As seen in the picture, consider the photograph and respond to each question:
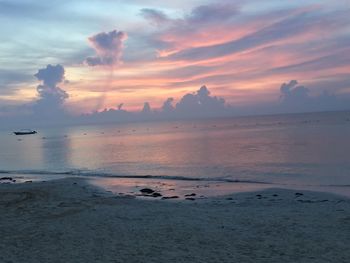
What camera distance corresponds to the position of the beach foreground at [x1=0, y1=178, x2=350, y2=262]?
13359 millimetres

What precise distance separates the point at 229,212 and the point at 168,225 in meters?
3.88

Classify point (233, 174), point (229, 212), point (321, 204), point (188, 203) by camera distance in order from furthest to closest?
point (233, 174), point (188, 203), point (321, 204), point (229, 212)

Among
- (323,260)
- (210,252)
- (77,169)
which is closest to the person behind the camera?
(323,260)

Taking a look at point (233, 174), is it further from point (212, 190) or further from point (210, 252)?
point (210, 252)

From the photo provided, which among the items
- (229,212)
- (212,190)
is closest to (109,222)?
(229,212)

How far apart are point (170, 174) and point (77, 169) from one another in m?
14.0

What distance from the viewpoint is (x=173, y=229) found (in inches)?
654

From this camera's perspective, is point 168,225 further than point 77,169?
No

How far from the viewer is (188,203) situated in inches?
922

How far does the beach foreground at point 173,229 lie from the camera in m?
13.4

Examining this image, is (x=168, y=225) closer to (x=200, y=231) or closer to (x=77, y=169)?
(x=200, y=231)

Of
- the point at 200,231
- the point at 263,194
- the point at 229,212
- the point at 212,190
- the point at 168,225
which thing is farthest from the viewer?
the point at 212,190

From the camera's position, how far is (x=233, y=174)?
40.5 metres

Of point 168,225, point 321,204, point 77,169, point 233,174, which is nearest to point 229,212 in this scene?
point 168,225
